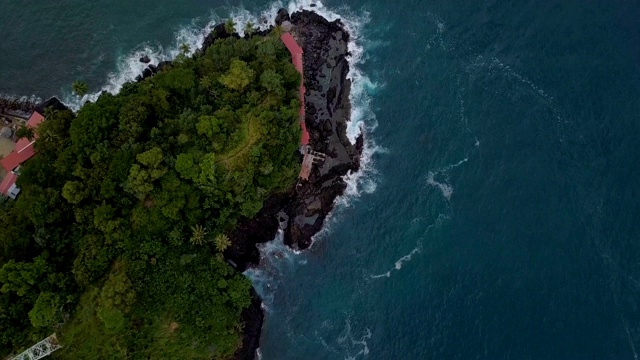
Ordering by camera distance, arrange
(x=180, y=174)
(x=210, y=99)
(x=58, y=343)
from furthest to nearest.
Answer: (x=210, y=99) → (x=180, y=174) → (x=58, y=343)

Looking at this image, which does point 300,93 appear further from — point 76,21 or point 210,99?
point 76,21

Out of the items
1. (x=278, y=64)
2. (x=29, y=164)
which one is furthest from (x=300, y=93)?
(x=29, y=164)

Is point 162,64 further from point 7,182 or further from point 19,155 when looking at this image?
point 7,182


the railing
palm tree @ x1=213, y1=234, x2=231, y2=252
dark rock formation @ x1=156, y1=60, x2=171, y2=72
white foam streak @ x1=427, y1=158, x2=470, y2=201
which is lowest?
the railing

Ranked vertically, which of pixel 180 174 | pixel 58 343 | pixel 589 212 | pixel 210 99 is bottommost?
pixel 58 343

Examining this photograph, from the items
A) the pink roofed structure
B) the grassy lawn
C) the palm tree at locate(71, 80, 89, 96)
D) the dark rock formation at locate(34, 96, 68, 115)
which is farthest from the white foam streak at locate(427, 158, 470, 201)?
the grassy lawn

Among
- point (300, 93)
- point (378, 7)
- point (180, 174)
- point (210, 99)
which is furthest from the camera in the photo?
point (378, 7)

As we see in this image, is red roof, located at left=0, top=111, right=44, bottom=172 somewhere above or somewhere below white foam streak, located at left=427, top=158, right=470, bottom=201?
above

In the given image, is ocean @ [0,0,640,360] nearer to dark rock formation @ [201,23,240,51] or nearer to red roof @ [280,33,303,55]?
dark rock formation @ [201,23,240,51]
